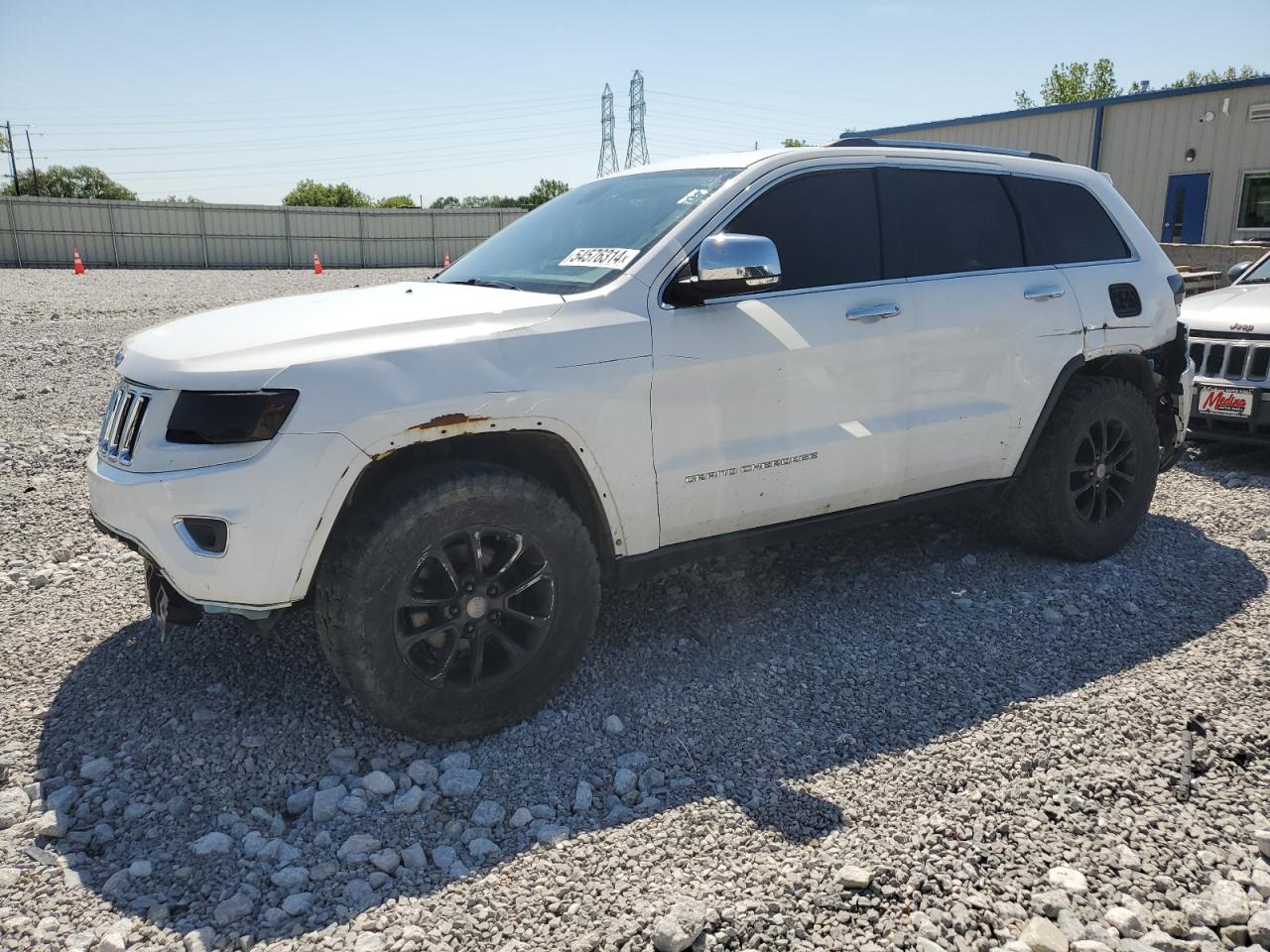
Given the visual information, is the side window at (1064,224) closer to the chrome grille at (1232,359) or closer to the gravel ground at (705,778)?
the gravel ground at (705,778)

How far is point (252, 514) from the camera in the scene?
2.79m

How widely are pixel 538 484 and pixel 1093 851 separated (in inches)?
76.5

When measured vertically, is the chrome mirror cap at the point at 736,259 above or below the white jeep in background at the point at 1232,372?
above

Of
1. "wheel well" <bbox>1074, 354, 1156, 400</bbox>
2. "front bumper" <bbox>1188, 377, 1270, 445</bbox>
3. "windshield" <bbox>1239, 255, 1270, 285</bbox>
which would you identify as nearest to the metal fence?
"windshield" <bbox>1239, 255, 1270, 285</bbox>

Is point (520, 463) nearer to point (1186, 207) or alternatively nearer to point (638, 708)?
point (638, 708)

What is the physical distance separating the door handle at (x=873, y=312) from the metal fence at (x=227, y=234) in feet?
111

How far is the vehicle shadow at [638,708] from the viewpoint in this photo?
2.73 m

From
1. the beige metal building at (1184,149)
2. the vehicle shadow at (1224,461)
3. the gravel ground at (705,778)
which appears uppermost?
the beige metal building at (1184,149)

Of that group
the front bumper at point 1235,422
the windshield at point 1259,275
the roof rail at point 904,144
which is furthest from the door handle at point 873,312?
the windshield at point 1259,275

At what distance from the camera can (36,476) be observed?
20.0ft

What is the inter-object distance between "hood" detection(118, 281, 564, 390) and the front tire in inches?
17.5

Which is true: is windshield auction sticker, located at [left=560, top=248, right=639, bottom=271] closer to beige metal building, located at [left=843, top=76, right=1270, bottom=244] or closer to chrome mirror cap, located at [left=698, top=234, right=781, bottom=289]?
chrome mirror cap, located at [left=698, top=234, right=781, bottom=289]

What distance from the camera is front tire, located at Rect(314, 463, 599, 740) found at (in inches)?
116

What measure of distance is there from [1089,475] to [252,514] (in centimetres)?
383
